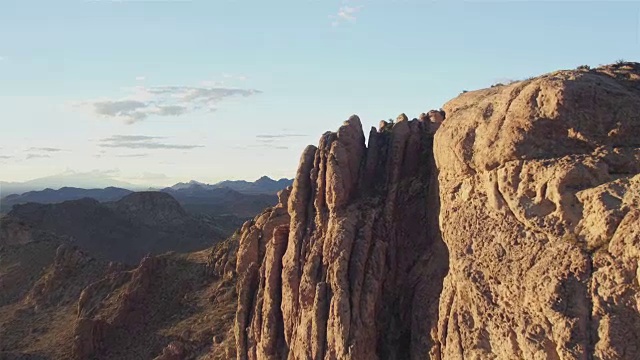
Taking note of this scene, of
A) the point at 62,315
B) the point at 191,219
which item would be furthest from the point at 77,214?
the point at 62,315

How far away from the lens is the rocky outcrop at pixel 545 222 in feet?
56.2

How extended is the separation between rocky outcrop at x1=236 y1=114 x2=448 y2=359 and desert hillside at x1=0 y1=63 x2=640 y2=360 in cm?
6

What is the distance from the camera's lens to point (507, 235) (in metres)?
19.8

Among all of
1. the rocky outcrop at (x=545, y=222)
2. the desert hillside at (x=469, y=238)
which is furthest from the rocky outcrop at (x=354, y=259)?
the rocky outcrop at (x=545, y=222)

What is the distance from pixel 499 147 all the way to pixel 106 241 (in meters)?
89.7

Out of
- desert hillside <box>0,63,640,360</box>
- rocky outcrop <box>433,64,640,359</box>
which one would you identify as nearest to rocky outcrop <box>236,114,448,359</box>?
desert hillside <box>0,63,640,360</box>

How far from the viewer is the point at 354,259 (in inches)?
957

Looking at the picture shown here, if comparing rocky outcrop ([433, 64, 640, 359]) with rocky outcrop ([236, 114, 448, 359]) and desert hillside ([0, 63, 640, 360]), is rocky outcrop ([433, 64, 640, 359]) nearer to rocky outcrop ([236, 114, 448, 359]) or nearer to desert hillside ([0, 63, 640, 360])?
desert hillside ([0, 63, 640, 360])

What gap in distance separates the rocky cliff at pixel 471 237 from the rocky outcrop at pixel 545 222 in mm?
43

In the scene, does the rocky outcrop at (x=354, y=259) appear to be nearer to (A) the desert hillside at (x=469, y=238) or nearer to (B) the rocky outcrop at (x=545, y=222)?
(A) the desert hillside at (x=469, y=238)

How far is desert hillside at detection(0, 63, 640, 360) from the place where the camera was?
17.6 meters

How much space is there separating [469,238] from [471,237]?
0.08 metres

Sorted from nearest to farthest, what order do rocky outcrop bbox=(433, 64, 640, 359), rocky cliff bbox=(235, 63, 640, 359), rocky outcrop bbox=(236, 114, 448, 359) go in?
rocky outcrop bbox=(433, 64, 640, 359) → rocky cliff bbox=(235, 63, 640, 359) → rocky outcrop bbox=(236, 114, 448, 359)

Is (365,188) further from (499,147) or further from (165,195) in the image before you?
(165,195)
